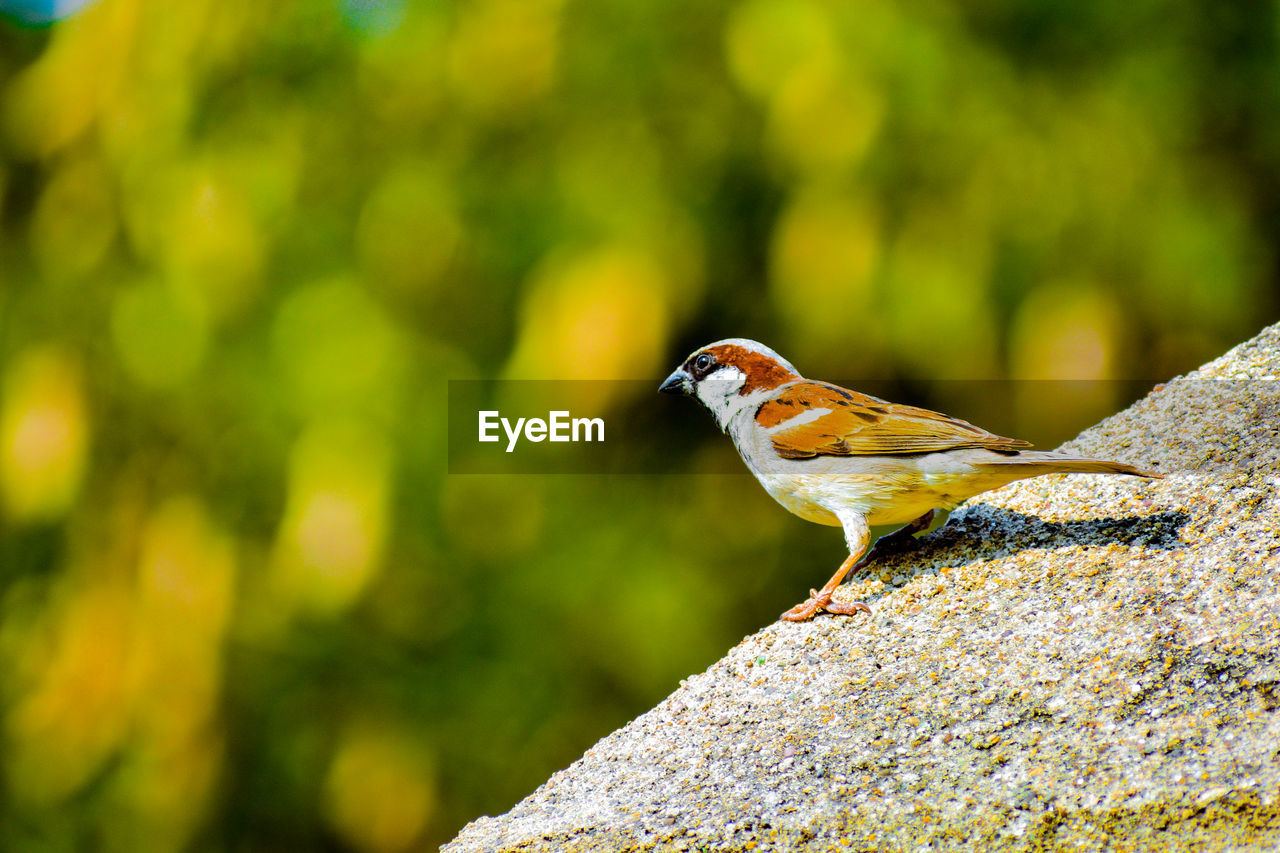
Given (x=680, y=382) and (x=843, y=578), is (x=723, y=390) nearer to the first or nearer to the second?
(x=680, y=382)

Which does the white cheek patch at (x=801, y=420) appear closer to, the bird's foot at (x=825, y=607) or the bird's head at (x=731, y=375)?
the bird's head at (x=731, y=375)

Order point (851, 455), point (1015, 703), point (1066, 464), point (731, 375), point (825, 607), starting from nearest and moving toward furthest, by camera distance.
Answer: point (1015, 703)
point (1066, 464)
point (825, 607)
point (851, 455)
point (731, 375)

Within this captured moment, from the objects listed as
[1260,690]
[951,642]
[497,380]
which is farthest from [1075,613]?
[497,380]

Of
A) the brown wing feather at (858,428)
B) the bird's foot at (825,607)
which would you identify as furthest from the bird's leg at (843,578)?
the brown wing feather at (858,428)

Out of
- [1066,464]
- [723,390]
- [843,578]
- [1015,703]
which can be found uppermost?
[723,390]

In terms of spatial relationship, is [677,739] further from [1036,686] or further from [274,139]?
[274,139]

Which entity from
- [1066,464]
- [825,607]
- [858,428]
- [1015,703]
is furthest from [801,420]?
[1015,703]

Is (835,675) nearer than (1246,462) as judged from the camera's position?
Yes
